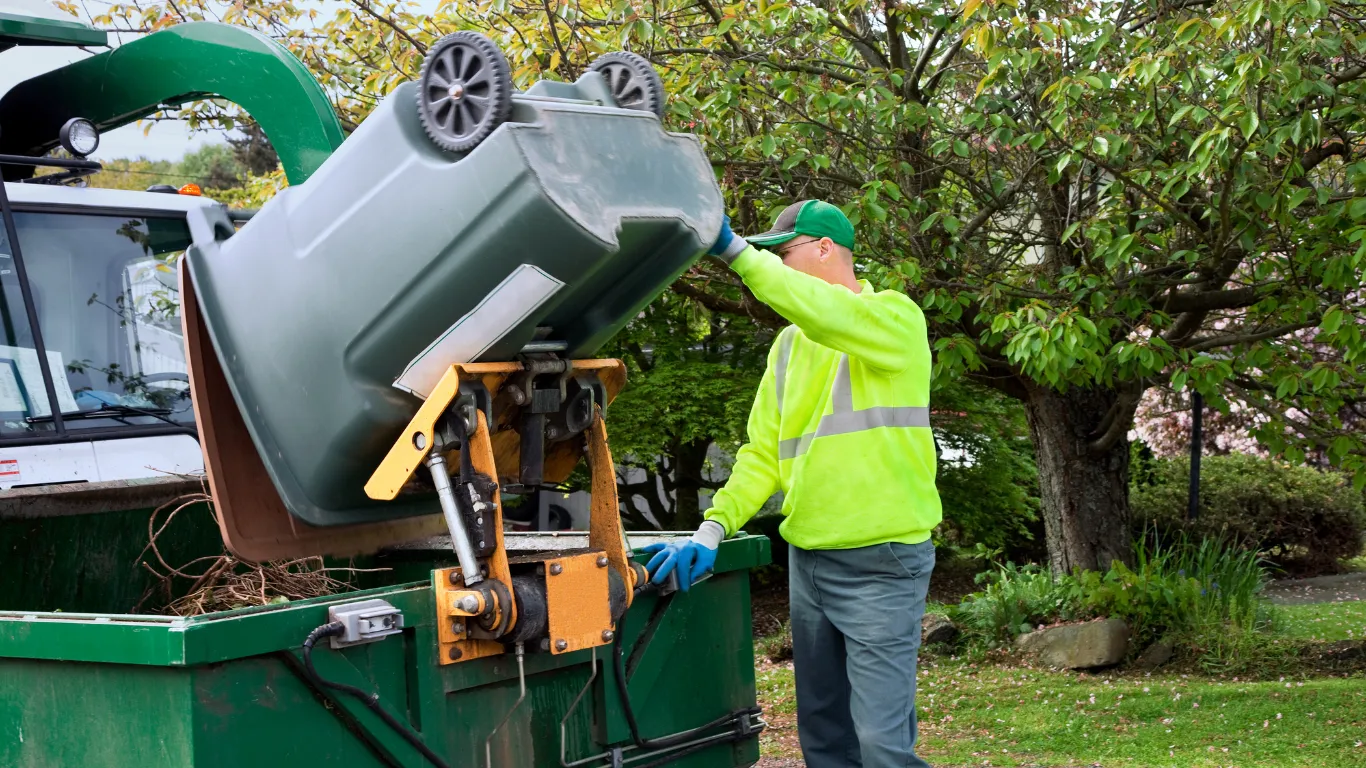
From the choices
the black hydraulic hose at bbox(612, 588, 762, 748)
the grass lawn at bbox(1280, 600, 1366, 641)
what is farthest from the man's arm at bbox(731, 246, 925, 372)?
the grass lawn at bbox(1280, 600, 1366, 641)

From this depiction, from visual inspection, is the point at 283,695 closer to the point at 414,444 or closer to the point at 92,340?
the point at 414,444

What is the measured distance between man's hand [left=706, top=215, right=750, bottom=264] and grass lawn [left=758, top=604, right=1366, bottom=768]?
3.37 meters

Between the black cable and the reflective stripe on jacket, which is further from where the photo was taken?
the reflective stripe on jacket

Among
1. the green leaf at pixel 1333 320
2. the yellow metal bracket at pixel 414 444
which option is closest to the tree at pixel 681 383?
the green leaf at pixel 1333 320

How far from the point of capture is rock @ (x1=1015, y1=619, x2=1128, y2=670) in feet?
24.2

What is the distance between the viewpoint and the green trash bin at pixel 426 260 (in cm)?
267

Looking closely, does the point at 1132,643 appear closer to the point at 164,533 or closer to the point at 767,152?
the point at 767,152

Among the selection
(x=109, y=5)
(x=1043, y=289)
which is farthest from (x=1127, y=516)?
(x=109, y=5)

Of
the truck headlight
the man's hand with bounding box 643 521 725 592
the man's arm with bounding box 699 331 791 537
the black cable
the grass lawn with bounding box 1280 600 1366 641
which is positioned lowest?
the grass lawn with bounding box 1280 600 1366 641

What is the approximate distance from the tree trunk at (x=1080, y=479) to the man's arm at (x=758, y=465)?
417 centimetres

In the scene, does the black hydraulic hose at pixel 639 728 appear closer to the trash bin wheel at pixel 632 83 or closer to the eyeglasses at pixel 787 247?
the eyeglasses at pixel 787 247

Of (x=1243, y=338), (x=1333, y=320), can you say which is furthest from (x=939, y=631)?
(x=1333, y=320)

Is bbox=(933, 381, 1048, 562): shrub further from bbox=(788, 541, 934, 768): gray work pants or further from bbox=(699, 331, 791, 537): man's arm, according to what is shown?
bbox=(788, 541, 934, 768): gray work pants

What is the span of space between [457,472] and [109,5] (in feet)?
21.4
